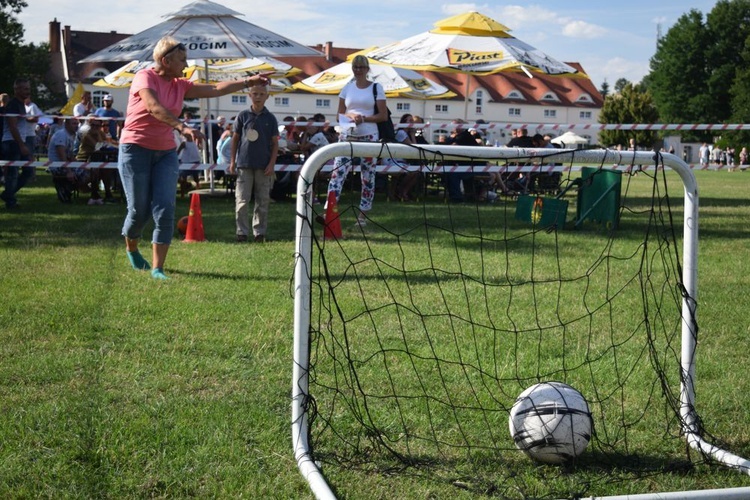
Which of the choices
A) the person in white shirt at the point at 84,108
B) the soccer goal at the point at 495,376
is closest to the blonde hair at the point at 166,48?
the soccer goal at the point at 495,376

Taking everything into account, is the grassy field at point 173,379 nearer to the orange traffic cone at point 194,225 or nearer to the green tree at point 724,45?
the orange traffic cone at point 194,225

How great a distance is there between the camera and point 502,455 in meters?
3.95

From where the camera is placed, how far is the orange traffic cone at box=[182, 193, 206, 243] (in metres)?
10.2

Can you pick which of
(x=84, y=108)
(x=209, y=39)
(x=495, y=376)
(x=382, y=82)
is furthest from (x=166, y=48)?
(x=84, y=108)

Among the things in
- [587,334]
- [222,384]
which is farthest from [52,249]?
[587,334]

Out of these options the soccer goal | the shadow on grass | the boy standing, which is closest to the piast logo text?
the boy standing

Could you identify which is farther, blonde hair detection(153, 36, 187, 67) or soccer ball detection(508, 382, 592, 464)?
blonde hair detection(153, 36, 187, 67)

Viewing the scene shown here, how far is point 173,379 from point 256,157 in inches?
220

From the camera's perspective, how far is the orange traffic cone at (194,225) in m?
10.2

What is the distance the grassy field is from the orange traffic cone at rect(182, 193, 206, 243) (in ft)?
4.06

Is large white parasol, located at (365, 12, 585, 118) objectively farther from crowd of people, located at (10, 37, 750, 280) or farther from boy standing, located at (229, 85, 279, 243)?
boy standing, located at (229, 85, 279, 243)

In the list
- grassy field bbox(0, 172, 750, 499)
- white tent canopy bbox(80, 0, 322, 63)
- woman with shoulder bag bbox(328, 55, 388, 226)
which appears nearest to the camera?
grassy field bbox(0, 172, 750, 499)

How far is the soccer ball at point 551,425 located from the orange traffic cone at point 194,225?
6855 millimetres

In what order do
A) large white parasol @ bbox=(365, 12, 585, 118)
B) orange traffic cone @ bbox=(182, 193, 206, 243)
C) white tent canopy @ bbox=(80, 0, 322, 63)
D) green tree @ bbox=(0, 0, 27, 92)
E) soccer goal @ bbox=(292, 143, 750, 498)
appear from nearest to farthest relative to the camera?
1. soccer goal @ bbox=(292, 143, 750, 498)
2. orange traffic cone @ bbox=(182, 193, 206, 243)
3. white tent canopy @ bbox=(80, 0, 322, 63)
4. large white parasol @ bbox=(365, 12, 585, 118)
5. green tree @ bbox=(0, 0, 27, 92)
